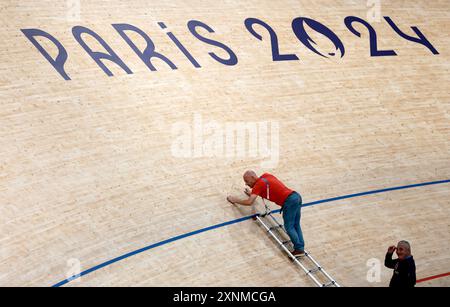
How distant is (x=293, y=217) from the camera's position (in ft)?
20.1

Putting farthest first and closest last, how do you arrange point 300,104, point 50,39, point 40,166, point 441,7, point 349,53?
point 441,7 → point 349,53 → point 300,104 → point 50,39 → point 40,166

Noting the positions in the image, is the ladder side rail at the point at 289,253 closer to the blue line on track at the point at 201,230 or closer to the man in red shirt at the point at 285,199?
the man in red shirt at the point at 285,199

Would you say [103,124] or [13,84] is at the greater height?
[13,84]

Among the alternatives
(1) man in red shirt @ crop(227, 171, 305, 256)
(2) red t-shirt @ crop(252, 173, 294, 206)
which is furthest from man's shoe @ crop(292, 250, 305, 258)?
(2) red t-shirt @ crop(252, 173, 294, 206)

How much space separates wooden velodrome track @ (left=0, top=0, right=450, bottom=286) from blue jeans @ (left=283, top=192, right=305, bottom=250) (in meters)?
0.25

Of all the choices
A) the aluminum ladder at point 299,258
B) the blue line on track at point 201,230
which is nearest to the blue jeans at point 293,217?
the aluminum ladder at point 299,258

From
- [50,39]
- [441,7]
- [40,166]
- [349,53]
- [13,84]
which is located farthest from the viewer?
[441,7]

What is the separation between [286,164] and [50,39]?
10.1 feet

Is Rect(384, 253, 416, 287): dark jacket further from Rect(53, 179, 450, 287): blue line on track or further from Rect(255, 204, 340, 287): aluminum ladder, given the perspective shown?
Rect(53, 179, 450, 287): blue line on track

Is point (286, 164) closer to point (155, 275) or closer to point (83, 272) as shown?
point (155, 275)

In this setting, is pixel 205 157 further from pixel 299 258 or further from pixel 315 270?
pixel 315 270

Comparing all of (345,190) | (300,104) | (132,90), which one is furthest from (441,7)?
(132,90)

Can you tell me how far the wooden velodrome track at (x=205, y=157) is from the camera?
5.99m

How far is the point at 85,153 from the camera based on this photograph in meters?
6.66
